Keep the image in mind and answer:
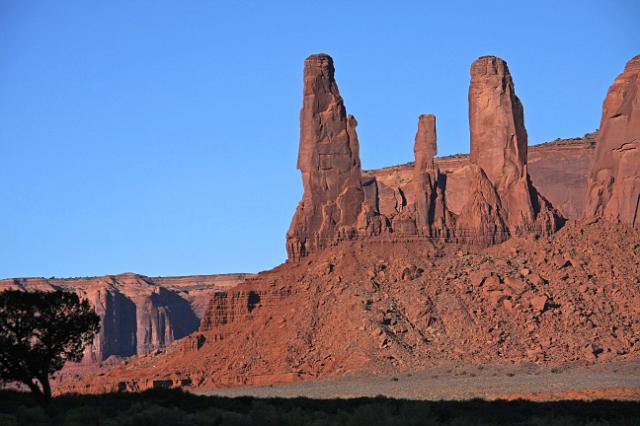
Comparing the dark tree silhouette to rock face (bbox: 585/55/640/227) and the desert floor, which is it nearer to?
the desert floor

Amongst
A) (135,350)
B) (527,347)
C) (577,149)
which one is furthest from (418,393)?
(135,350)

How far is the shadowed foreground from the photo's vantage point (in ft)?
207

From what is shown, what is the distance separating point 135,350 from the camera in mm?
173000

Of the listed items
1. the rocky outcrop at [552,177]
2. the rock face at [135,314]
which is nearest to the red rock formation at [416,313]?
the rocky outcrop at [552,177]

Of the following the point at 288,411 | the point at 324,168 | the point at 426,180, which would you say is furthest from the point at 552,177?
the point at 288,411

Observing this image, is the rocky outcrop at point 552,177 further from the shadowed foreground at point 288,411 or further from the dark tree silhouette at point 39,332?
the shadowed foreground at point 288,411

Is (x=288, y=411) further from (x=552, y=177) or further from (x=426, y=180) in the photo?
(x=552, y=177)

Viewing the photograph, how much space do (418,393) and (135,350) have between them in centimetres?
8537

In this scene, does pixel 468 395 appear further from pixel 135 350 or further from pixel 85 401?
pixel 135 350

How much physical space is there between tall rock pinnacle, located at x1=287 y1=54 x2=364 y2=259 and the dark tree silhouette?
3672 centimetres

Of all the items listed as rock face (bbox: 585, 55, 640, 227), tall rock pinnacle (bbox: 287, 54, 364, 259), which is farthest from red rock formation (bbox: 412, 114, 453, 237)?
rock face (bbox: 585, 55, 640, 227)

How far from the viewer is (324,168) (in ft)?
387

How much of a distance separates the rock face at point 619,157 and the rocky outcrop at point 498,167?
360 cm

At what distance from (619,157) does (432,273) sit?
15099 mm
